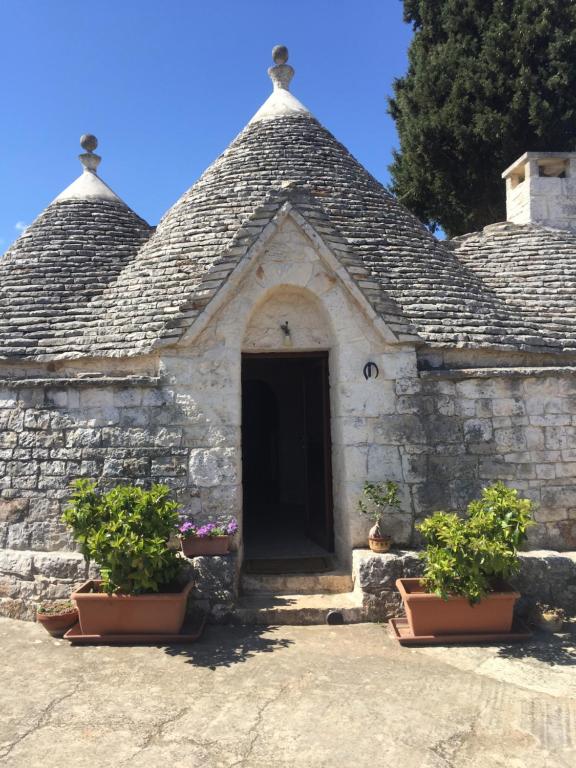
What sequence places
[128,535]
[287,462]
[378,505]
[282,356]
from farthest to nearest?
[287,462], [282,356], [378,505], [128,535]

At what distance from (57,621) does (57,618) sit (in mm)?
37

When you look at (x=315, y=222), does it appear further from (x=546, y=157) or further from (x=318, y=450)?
(x=546, y=157)

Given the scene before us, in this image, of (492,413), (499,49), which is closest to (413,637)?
(492,413)

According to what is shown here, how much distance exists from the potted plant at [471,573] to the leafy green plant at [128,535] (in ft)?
6.84

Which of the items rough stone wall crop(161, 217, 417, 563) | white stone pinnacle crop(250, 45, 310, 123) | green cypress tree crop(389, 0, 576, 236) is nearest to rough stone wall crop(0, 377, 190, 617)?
rough stone wall crop(161, 217, 417, 563)

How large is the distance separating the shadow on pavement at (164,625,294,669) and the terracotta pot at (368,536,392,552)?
115cm

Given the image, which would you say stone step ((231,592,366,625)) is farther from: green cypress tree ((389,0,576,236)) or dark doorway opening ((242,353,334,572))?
green cypress tree ((389,0,576,236))

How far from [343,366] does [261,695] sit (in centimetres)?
303

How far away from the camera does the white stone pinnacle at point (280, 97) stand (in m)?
8.54

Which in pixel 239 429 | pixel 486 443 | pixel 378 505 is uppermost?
pixel 239 429

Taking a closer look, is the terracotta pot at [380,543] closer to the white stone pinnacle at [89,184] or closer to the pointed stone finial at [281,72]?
the white stone pinnacle at [89,184]

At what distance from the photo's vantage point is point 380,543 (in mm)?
5148

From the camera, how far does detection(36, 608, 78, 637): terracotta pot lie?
187 inches

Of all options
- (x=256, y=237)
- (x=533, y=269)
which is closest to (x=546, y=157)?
(x=533, y=269)
